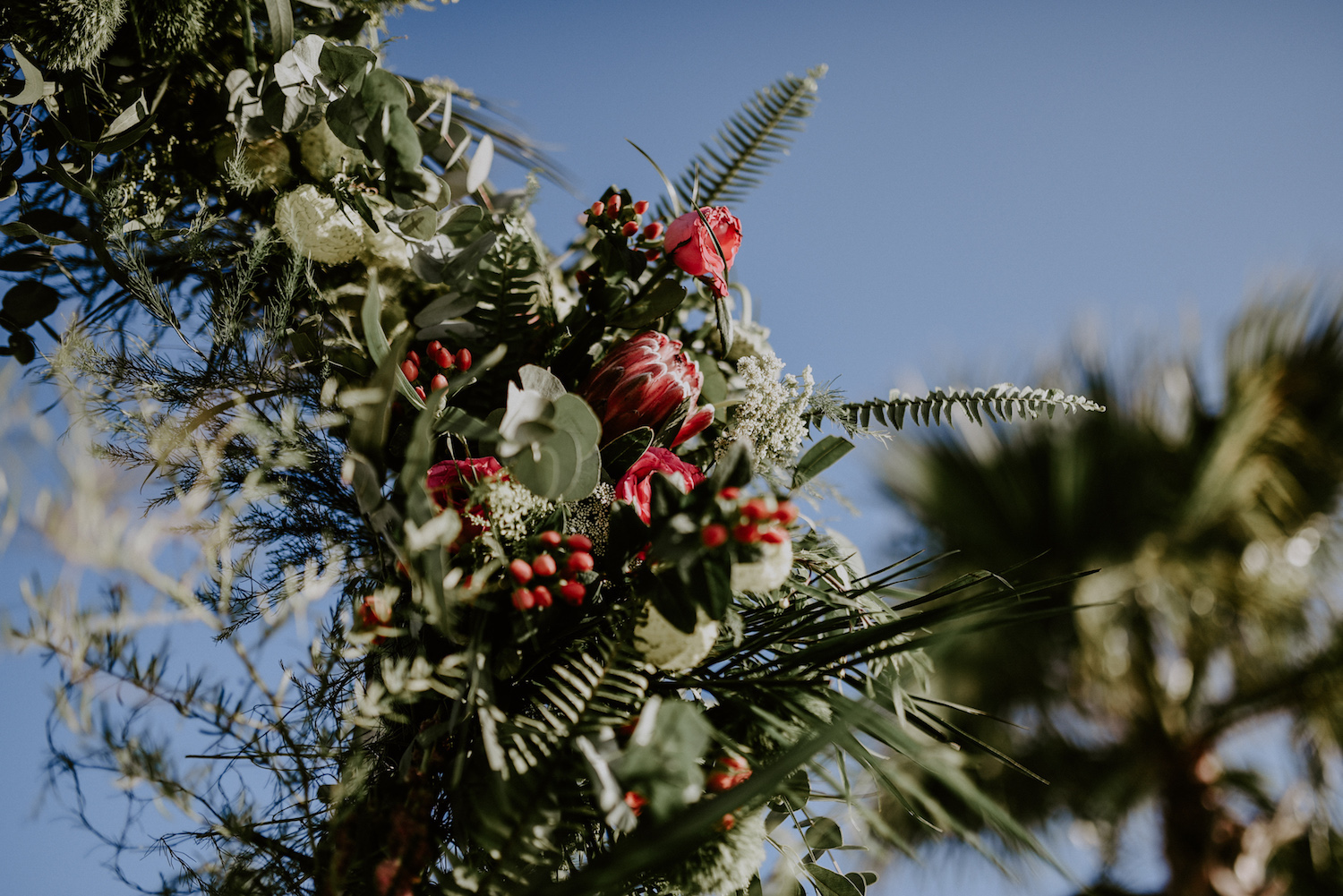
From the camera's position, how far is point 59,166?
13.5 inches

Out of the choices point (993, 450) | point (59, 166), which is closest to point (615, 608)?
point (59, 166)

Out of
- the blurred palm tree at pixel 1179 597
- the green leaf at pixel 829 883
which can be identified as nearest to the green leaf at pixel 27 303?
the green leaf at pixel 829 883

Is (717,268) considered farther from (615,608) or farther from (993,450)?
(993,450)

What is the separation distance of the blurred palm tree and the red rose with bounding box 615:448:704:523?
1818mm

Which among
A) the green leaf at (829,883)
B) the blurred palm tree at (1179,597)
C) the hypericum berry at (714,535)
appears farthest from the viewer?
the blurred palm tree at (1179,597)

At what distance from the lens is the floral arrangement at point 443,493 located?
26 centimetres

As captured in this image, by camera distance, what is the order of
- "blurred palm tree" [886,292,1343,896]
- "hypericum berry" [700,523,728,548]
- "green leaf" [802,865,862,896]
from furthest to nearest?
"blurred palm tree" [886,292,1343,896] < "green leaf" [802,865,862,896] < "hypericum berry" [700,523,728,548]

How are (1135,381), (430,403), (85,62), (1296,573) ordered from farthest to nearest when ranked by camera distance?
(1135,381)
(1296,573)
(85,62)
(430,403)

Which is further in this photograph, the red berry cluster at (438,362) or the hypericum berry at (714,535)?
the red berry cluster at (438,362)

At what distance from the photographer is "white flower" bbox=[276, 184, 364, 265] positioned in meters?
0.39

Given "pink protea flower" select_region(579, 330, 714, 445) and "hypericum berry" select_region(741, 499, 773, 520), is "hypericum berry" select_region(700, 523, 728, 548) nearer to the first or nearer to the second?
"hypericum berry" select_region(741, 499, 773, 520)

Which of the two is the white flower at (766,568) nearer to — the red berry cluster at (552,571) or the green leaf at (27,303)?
the red berry cluster at (552,571)

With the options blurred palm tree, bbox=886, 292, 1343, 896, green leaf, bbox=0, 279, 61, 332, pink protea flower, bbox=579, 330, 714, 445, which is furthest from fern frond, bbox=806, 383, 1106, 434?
blurred palm tree, bbox=886, 292, 1343, 896

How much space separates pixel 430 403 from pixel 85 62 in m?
0.33
